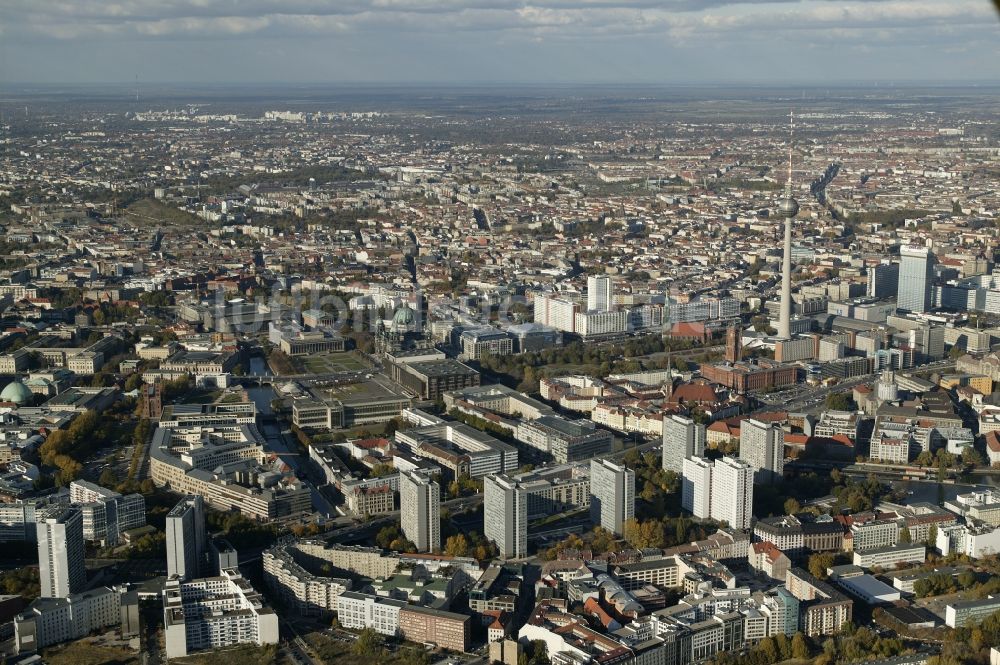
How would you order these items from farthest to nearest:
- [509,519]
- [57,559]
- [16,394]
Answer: [16,394] → [509,519] → [57,559]

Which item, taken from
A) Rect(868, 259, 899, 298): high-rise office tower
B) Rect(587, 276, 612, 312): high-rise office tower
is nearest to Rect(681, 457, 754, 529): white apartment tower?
Rect(587, 276, 612, 312): high-rise office tower

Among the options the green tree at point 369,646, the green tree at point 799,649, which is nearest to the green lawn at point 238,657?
the green tree at point 369,646

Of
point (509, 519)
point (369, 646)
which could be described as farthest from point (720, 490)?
point (369, 646)

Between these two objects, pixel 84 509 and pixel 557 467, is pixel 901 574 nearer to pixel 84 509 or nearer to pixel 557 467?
pixel 557 467

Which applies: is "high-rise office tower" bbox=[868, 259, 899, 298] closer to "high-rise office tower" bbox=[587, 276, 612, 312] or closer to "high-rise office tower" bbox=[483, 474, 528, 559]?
"high-rise office tower" bbox=[587, 276, 612, 312]

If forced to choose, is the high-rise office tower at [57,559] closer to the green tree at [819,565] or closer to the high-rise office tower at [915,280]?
the green tree at [819,565]

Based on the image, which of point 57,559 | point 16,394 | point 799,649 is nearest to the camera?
point 799,649

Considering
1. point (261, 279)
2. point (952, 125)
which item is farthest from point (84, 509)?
point (952, 125)

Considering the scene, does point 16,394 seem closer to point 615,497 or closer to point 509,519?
point 509,519
